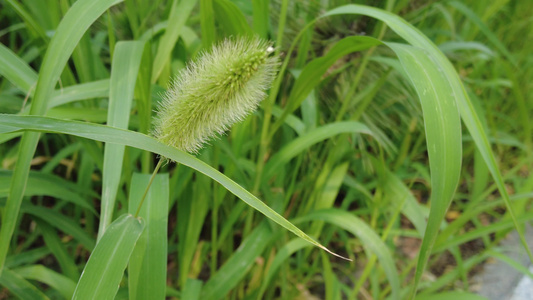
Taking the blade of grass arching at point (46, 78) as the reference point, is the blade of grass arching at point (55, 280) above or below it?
below

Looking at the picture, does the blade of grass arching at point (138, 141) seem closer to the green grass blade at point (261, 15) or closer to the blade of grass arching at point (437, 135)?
the blade of grass arching at point (437, 135)

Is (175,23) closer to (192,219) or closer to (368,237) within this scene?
(192,219)

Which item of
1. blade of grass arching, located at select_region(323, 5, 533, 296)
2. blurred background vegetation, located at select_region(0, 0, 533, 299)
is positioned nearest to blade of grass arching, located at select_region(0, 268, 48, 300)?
blurred background vegetation, located at select_region(0, 0, 533, 299)

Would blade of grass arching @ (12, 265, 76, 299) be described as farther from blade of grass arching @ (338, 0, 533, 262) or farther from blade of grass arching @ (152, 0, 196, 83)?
blade of grass arching @ (338, 0, 533, 262)

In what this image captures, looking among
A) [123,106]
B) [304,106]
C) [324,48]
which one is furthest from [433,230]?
[324,48]

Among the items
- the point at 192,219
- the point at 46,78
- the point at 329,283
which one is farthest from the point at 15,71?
the point at 329,283

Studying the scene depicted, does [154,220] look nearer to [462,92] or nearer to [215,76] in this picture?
[215,76]

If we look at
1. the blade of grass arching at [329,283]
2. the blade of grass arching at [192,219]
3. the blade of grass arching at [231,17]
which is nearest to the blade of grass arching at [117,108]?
the blade of grass arching at [231,17]
